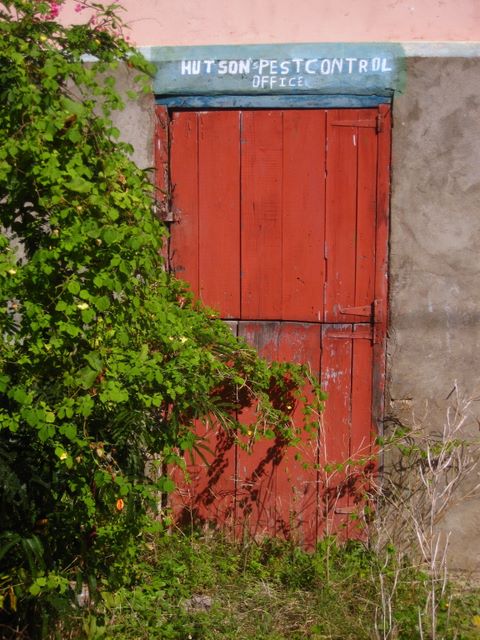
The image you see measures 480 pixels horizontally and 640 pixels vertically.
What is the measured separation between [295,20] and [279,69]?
0.92 feet

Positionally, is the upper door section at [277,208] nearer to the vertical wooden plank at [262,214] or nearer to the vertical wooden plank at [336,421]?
the vertical wooden plank at [262,214]

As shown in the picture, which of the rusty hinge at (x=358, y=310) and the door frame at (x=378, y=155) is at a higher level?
the door frame at (x=378, y=155)

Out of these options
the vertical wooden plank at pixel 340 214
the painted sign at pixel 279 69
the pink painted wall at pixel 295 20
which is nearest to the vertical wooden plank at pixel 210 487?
the vertical wooden plank at pixel 340 214

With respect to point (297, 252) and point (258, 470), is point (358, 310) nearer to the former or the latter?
point (297, 252)

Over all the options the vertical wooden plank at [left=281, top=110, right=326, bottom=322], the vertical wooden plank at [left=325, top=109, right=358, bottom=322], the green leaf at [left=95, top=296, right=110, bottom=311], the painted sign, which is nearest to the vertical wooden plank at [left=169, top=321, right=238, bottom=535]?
the vertical wooden plank at [left=281, top=110, right=326, bottom=322]

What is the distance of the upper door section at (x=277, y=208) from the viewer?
4152 millimetres

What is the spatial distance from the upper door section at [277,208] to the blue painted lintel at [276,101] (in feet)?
0.11

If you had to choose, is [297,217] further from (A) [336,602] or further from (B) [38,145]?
(A) [336,602]

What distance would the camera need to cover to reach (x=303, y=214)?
4.20 metres

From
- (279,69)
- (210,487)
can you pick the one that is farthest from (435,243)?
(210,487)

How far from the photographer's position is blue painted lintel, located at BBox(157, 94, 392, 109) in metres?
4.11

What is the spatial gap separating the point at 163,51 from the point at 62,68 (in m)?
1.09

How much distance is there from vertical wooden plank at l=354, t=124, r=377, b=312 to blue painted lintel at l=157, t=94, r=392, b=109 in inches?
5.5

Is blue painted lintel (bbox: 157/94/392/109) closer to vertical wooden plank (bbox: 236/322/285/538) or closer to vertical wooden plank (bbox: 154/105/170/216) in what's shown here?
vertical wooden plank (bbox: 154/105/170/216)
